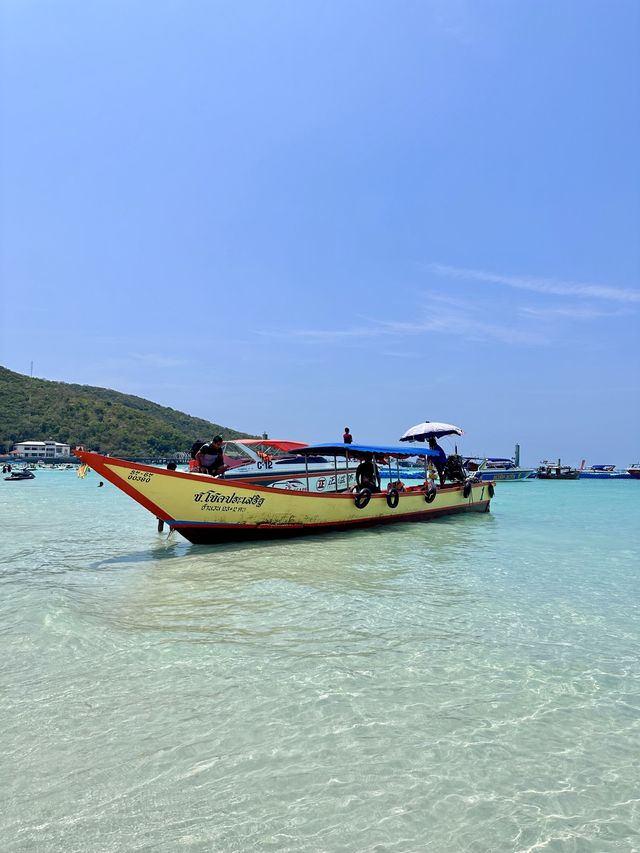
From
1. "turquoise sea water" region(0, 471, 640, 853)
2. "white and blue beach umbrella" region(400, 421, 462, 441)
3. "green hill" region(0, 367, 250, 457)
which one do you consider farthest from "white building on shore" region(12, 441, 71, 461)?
"turquoise sea water" region(0, 471, 640, 853)

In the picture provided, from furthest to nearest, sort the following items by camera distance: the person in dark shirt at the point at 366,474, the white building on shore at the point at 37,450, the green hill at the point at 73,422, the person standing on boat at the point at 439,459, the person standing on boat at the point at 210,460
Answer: the green hill at the point at 73,422, the white building on shore at the point at 37,450, the person standing on boat at the point at 439,459, the person in dark shirt at the point at 366,474, the person standing on boat at the point at 210,460

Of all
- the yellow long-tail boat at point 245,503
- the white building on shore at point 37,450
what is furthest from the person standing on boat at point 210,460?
the white building on shore at point 37,450

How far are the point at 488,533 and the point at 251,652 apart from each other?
41.1ft

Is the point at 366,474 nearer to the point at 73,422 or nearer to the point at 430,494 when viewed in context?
the point at 430,494

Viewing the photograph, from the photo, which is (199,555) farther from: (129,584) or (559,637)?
(559,637)

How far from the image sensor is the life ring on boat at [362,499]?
49.8 ft

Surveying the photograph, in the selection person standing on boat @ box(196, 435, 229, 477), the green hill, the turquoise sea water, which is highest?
the green hill

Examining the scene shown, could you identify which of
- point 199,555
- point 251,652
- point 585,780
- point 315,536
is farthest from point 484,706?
point 315,536

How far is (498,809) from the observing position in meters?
3.31

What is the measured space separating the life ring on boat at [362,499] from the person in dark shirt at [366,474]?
0.66 meters

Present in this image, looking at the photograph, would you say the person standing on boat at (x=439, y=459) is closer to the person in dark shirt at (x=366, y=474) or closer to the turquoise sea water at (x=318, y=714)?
the person in dark shirt at (x=366, y=474)

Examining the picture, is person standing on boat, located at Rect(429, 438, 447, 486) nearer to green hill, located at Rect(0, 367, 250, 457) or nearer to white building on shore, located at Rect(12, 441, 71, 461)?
green hill, located at Rect(0, 367, 250, 457)

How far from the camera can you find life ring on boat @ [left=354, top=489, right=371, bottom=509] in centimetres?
1517

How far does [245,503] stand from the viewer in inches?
502
